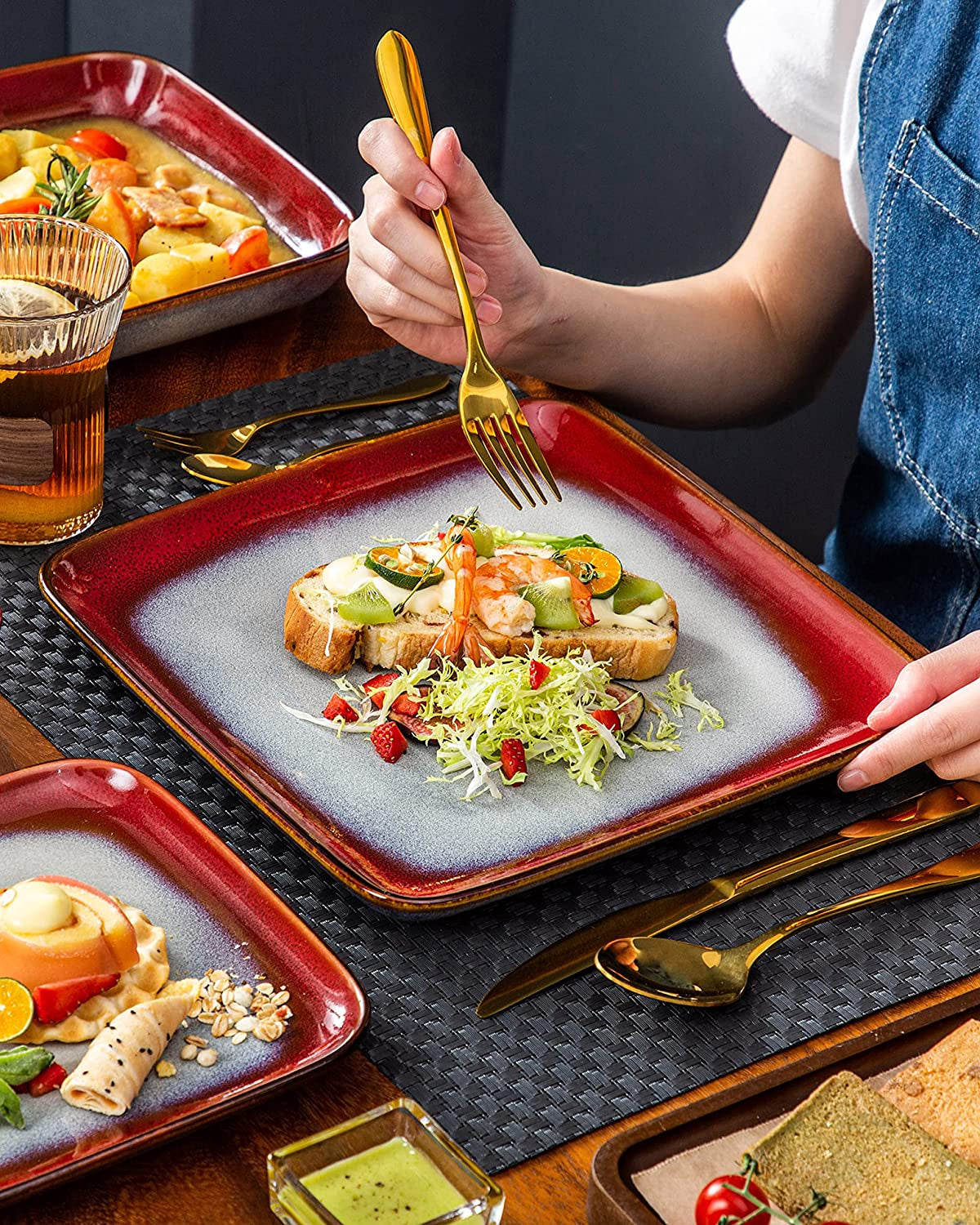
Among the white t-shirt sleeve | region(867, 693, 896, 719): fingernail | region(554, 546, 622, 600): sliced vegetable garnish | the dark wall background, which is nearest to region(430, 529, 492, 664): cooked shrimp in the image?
region(554, 546, 622, 600): sliced vegetable garnish

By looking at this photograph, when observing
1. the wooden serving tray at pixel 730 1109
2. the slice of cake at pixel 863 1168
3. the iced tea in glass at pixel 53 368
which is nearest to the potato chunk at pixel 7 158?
the iced tea in glass at pixel 53 368

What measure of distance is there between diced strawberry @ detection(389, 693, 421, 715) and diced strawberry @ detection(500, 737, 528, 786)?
0.35ft

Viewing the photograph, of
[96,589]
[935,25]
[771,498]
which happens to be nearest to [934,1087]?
[96,589]

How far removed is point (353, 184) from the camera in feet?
14.1

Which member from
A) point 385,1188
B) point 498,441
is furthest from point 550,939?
point 498,441

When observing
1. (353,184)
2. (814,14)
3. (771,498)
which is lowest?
(771,498)

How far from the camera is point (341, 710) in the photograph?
5.08ft

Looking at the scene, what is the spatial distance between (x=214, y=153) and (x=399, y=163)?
0.81 meters

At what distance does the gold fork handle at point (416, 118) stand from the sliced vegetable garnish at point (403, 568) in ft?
0.83

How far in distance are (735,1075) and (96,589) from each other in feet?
2.68

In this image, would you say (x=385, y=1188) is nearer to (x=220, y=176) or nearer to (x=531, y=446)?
(x=531, y=446)

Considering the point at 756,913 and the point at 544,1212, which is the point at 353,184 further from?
the point at 544,1212

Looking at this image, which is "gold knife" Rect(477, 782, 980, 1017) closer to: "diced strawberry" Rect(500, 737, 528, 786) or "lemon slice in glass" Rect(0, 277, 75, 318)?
"diced strawberry" Rect(500, 737, 528, 786)

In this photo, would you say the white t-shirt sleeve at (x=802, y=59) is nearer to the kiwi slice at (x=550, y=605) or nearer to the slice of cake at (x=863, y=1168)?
the kiwi slice at (x=550, y=605)
